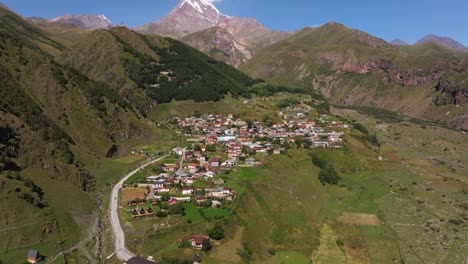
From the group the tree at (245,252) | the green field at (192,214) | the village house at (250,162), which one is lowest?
the tree at (245,252)

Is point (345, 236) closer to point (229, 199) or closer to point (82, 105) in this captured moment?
point (229, 199)

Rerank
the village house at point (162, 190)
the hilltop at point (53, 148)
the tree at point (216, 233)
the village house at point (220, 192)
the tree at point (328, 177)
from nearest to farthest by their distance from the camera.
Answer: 1. the tree at point (216, 233)
2. the hilltop at point (53, 148)
3. the village house at point (220, 192)
4. the village house at point (162, 190)
5. the tree at point (328, 177)

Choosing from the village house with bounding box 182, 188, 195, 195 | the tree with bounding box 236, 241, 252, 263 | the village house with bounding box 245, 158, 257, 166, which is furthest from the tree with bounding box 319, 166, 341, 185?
the tree with bounding box 236, 241, 252, 263

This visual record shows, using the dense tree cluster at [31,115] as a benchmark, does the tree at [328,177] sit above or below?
below

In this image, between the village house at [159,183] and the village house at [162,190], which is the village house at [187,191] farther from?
the village house at [159,183]

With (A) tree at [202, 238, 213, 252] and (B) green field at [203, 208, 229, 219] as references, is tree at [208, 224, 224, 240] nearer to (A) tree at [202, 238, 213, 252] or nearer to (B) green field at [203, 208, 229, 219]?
(A) tree at [202, 238, 213, 252]

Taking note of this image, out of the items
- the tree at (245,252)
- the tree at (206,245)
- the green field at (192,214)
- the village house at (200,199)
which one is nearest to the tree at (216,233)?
the tree at (206,245)

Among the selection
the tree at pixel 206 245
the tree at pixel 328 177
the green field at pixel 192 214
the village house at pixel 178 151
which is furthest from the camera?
the village house at pixel 178 151

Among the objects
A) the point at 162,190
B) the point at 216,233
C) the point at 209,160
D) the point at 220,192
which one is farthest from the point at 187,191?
the point at 209,160

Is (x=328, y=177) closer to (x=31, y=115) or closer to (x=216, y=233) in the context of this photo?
(x=216, y=233)
